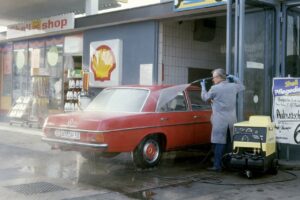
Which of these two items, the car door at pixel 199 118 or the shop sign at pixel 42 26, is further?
the shop sign at pixel 42 26

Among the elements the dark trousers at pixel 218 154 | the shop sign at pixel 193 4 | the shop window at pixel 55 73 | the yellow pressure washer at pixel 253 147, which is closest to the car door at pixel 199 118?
the dark trousers at pixel 218 154

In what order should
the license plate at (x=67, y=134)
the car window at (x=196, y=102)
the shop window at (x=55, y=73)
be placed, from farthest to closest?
the shop window at (x=55, y=73), the car window at (x=196, y=102), the license plate at (x=67, y=134)

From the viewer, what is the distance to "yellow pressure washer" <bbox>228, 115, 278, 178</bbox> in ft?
A: 23.9

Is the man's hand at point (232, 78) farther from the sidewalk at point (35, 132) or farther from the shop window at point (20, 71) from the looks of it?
the shop window at point (20, 71)

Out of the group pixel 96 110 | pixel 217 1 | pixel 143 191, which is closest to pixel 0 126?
pixel 96 110

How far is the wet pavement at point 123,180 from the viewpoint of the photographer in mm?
6367

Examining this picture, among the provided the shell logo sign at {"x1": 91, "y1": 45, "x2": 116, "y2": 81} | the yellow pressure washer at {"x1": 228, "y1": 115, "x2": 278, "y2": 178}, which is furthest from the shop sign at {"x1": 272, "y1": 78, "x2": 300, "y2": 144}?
the shell logo sign at {"x1": 91, "y1": 45, "x2": 116, "y2": 81}

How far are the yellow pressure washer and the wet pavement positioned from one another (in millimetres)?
251

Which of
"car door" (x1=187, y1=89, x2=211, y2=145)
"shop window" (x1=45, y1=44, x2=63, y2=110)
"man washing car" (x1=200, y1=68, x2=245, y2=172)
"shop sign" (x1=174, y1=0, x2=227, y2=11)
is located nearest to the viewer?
"man washing car" (x1=200, y1=68, x2=245, y2=172)

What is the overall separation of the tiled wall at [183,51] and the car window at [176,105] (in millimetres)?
3518

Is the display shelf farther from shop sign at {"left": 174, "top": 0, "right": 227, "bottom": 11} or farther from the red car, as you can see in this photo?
shop sign at {"left": 174, "top": 0, "right": 227, "bottom": 11}

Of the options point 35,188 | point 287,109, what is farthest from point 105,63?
point 35,188

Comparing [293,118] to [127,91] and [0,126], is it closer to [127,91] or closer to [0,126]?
[127,91]

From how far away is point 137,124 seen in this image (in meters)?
8.02
